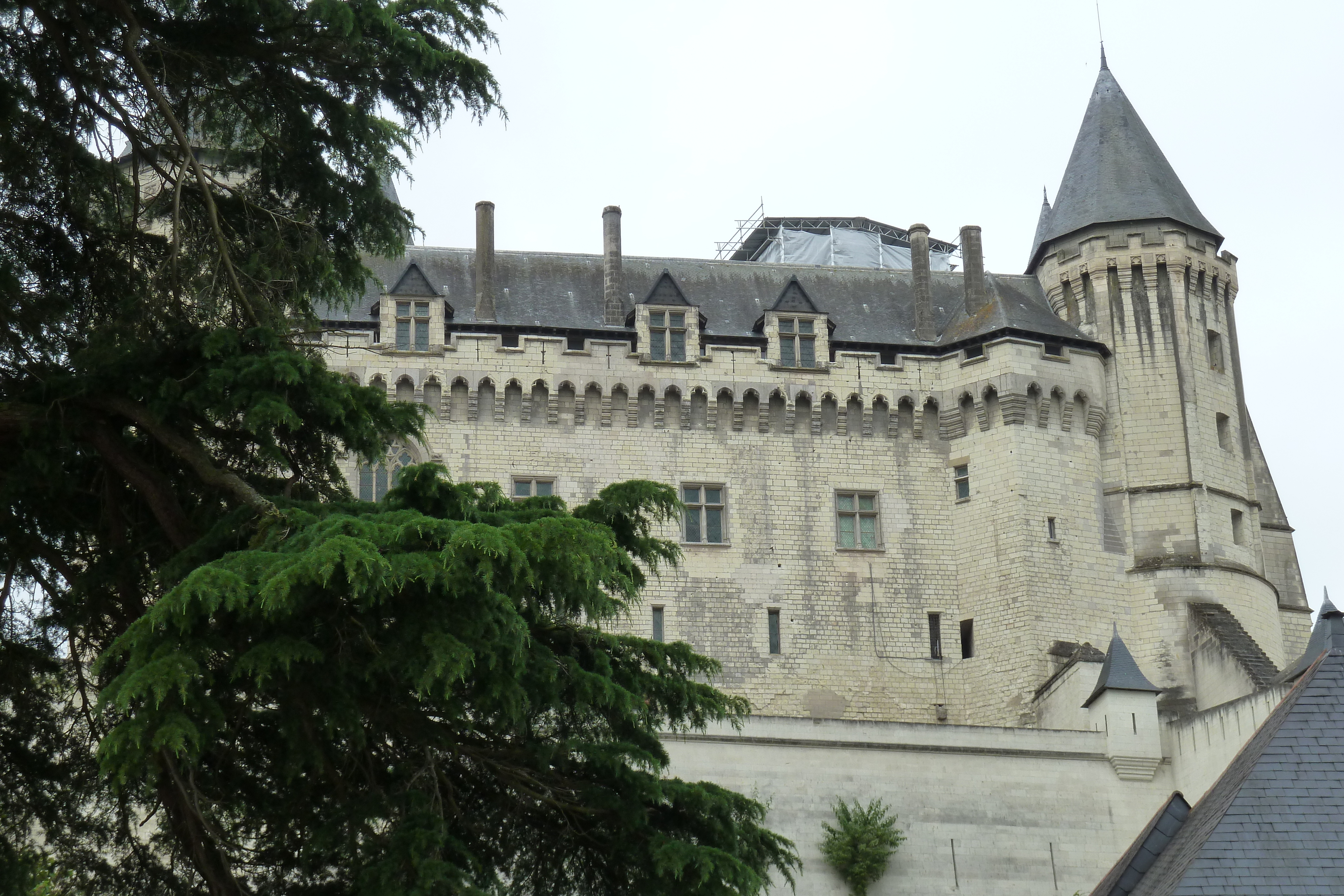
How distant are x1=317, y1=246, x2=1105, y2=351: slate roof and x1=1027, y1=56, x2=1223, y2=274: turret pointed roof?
4.83ft

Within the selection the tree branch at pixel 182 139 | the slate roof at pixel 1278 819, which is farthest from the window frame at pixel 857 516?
the tree branch at pixel 182 139

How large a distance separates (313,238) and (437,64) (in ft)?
4.38

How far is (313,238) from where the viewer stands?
40.1ft

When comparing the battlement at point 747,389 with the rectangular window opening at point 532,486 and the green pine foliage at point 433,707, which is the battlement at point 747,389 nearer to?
the rectangular window opening at point 532,486

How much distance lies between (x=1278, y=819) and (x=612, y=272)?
70.9 ft

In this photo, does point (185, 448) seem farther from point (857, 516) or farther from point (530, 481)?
point (857, 516)

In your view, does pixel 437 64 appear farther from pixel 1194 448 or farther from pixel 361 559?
pixel 1194 448

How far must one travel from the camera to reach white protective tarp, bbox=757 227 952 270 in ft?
148

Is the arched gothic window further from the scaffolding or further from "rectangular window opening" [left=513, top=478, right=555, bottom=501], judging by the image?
the scaffolding

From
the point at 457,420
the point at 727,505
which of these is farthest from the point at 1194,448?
the point at 457,420

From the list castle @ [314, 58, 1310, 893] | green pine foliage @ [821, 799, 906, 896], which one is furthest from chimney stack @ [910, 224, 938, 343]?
green pine foliage @ [821, 799, 906, 896]

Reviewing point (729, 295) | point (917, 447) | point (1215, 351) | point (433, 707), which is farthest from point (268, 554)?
point (1215, 351)

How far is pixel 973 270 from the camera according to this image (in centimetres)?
3234

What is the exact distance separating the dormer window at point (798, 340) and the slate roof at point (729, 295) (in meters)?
0.40
